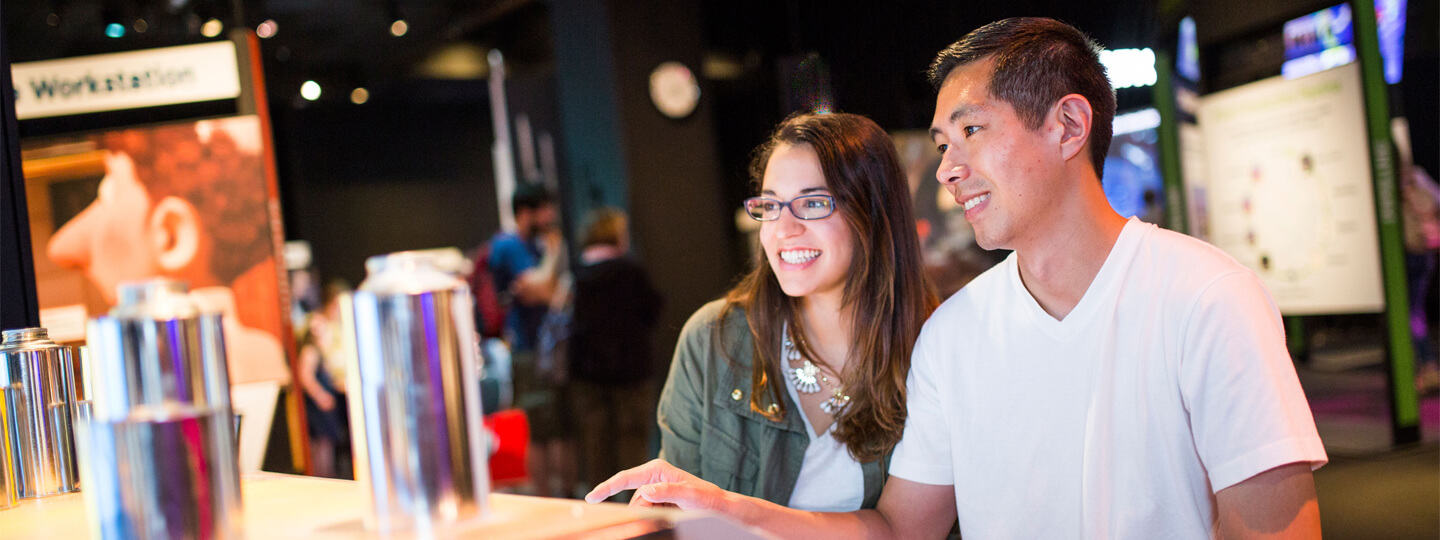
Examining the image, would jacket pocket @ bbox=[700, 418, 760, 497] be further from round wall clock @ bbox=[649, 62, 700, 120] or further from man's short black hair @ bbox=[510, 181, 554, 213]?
man's short black hair @ bbox=[510, 181, 554, 213]

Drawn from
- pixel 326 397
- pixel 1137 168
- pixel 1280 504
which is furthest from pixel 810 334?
pixel 326 397

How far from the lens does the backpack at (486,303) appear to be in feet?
19.0

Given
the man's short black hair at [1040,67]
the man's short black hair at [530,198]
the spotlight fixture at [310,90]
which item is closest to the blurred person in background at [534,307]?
the man's short black hair at [530,198]

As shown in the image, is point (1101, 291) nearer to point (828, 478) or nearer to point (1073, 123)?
point (1073, 123)

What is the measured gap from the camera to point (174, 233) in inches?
156

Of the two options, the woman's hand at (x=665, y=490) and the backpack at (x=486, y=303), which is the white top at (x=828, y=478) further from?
the backpack at (x=486, y=303)

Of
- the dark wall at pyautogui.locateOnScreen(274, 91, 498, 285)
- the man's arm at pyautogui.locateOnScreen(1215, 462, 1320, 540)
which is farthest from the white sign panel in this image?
the man's arm at pyautogui.locateOnScreen(1215, 462, 1320, 540)

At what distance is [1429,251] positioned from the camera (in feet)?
13.3

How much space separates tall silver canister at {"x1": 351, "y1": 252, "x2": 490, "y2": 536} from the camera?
2.01 feet

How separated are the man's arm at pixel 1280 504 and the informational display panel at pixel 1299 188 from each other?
10.5ft

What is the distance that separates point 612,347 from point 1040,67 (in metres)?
3.69

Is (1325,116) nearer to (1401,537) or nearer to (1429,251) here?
(1429,251)

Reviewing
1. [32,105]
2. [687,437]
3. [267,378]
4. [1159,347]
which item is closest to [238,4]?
[32,105]

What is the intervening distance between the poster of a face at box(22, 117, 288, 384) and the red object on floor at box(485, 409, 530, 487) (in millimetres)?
1290
